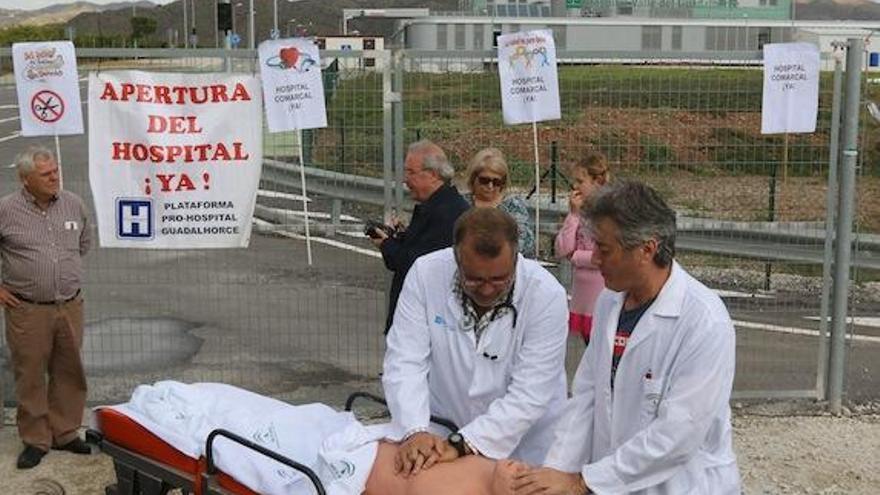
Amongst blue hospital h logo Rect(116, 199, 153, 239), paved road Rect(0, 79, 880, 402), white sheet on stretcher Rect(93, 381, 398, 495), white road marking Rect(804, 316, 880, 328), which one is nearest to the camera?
white sheet on stretcher Rect(93, 381, 398, 495)

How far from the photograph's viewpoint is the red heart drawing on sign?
273 inches

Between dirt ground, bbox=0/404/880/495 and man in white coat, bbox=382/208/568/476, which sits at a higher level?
man in white coat, bbox=382/208/568/476

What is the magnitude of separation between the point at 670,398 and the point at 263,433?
1726 mm

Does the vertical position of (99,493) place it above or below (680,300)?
below

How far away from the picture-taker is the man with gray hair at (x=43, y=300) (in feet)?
20.2

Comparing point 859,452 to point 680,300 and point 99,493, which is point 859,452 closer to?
point 680,300

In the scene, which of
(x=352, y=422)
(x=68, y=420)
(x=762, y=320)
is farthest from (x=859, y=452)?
(x=68, y=420)

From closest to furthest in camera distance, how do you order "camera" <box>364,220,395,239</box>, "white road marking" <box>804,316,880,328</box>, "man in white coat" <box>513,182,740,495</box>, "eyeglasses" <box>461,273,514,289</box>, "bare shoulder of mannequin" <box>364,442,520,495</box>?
1. "man in white coat" <box>513,182,740,495</box>
2. "bare shoulder of mannequin" <box>364,442,520,495</box>
3. "eyeglasses" <box>461,273,514,289</box>
4. "camera" <box>364,220,395,239</box>
5. "white road marking" <box>804,316,880,328</box>

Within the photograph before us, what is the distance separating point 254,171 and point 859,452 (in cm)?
415

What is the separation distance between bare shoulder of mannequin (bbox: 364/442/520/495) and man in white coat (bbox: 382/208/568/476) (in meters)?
0.05

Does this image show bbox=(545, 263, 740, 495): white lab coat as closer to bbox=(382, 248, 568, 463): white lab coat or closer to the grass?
bbox=(382, 248, 568, 463): white lab coat

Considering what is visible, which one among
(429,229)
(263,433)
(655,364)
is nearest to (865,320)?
(429,229)

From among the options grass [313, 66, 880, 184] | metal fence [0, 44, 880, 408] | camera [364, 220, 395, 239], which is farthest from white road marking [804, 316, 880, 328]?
camera [364, 220, 395, 239]

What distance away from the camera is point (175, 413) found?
4.49 meters
